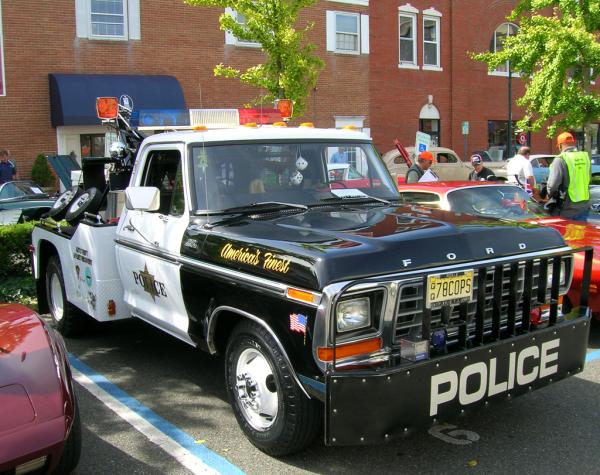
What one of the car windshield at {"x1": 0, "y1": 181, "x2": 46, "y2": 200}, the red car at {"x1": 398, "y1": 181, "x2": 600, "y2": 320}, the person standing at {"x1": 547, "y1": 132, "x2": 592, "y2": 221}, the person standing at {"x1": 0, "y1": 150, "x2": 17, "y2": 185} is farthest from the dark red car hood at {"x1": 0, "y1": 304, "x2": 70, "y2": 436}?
the person standing at {"x1": 0, "y1": 150, "x2": 17, "y2": 185}

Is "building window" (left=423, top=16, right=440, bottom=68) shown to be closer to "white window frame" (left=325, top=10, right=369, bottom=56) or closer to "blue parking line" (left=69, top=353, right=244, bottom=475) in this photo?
"white window frame" (left=325, top=10, right=369, bottom=56)

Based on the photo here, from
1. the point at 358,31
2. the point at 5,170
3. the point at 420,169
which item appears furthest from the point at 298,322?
the point at 358,31

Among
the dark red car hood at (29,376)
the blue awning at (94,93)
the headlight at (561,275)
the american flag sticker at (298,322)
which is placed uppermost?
the blue awning at (94,93)

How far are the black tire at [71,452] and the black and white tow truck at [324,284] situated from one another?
1.00 m

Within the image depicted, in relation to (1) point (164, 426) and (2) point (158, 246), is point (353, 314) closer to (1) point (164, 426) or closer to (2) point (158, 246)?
(1) point (164, 426)

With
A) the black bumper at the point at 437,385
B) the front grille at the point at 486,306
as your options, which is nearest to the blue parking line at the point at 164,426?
the black bumper at the point at 437,385

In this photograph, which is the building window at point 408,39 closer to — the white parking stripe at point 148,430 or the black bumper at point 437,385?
the white parking stripe at point 148,430

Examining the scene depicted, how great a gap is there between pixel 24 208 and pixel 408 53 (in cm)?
1909

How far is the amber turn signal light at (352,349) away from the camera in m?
3.29

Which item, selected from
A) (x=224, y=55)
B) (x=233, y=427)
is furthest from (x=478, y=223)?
(x=224, y=55)

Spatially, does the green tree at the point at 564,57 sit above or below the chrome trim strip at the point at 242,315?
above

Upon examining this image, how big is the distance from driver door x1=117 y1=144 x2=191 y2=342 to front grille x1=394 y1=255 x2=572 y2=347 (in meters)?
1.70

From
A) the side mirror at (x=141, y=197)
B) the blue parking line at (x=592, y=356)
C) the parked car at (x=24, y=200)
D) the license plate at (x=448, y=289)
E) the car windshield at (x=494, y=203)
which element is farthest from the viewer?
the parked car at (x=24, y=200)

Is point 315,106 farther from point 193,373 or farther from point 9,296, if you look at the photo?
point 193,373
